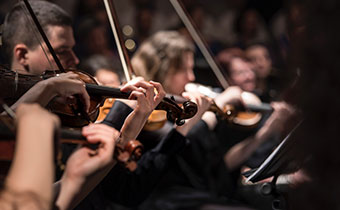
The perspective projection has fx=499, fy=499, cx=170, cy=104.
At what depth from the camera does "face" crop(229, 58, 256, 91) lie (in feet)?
10.4

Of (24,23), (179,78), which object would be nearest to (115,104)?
(24,23)

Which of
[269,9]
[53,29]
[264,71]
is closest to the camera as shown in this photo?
[53,29]

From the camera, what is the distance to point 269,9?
16.0ft

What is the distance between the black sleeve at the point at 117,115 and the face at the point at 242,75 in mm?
1791

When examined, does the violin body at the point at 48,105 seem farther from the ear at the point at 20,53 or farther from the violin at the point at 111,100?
the violin at the point at 111,100

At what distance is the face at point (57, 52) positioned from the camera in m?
1.27

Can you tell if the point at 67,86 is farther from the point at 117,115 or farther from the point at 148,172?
the point at 148,172

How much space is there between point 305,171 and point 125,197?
1.01 metres

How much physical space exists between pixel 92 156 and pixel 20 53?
558 mm

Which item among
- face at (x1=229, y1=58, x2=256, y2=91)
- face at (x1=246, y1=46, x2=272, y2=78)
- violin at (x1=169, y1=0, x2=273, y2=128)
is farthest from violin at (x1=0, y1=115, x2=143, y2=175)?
face at (x1=246, y1=46, x2=272, y2=78)

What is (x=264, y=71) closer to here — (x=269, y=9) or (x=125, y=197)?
(x=269, y=9)

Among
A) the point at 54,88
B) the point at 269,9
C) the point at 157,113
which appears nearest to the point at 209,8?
the point at 269,9

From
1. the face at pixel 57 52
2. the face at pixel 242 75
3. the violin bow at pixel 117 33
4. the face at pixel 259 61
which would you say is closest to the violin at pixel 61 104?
the face at pixel 57 52

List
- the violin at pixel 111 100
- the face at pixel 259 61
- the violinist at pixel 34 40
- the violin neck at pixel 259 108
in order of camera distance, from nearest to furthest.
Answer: the violinist at pixel 34 40 < the violin at pixel 111 100 < the violin neck at pixel 259 108 < the face at pixel 259 61
